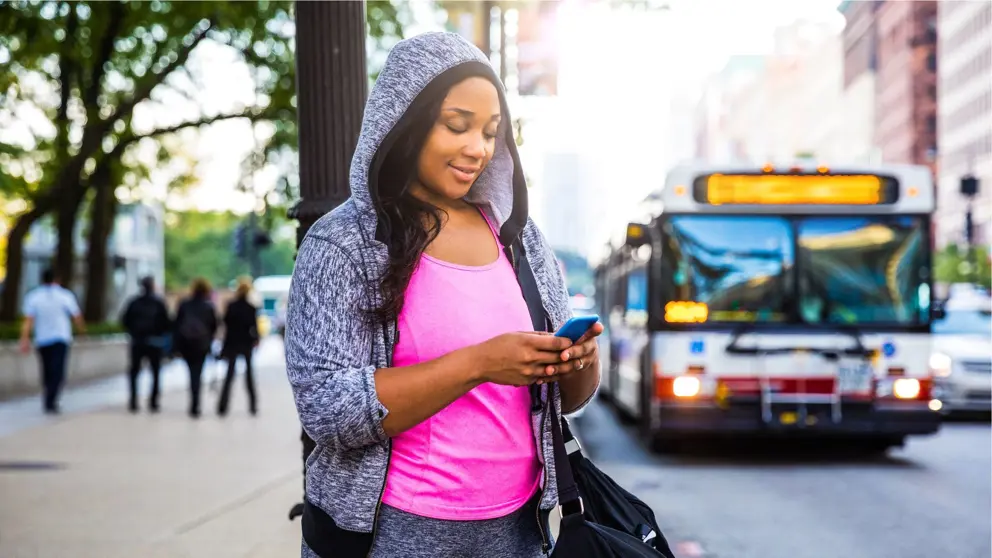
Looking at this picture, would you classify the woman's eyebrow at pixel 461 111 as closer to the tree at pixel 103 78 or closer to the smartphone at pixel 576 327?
the smartphone at pixel 576 327

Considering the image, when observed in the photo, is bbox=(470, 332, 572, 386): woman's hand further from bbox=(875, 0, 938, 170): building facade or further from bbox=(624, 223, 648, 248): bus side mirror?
bbox=(875, 0, 938, 170): building facade

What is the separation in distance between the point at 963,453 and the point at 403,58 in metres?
10.5

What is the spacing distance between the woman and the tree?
11919 mm

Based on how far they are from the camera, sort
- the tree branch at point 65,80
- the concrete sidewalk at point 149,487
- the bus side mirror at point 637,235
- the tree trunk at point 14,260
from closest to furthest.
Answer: the concrete sidewalk at point 149,487, the bus side mirror at point 637,235, the tree branch at point 65,80, the tree trunk at point 14,260

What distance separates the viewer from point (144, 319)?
15016 mm

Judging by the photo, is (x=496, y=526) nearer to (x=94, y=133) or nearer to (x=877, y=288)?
(x=877, y=288)

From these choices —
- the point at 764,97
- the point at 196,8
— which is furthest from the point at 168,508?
the point at 764,97

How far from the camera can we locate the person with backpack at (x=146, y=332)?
587 inches

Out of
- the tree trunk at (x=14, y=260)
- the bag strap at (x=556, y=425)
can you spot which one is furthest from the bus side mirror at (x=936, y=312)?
the tree trunk at (x=14, y=260)

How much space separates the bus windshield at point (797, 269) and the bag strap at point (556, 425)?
8.38 m

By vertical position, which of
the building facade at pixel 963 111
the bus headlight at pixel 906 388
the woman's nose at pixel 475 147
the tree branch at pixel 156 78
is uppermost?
the building facade at pixel 963 111

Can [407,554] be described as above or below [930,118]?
below

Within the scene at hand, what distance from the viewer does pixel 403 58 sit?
2.07m

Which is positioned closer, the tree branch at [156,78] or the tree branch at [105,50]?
the tree branch at [105,50]
